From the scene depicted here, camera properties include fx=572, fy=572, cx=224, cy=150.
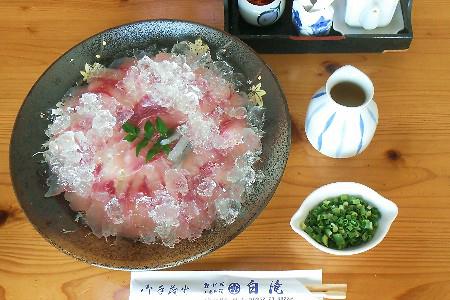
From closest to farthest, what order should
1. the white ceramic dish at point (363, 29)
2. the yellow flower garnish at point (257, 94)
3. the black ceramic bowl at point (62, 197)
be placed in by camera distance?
the black ceramic bowl at point (62, 197), the yellow flower garnish at point (257, 94), the white ceramic dish at point (363, 29)

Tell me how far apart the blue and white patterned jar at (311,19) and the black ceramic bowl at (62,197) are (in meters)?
0.16

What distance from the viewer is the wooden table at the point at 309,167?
3.78ft

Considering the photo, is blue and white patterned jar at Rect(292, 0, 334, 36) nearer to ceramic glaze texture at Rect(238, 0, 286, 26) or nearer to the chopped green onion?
ceramic glaze texture at Rect(238, 0, 286, 26)

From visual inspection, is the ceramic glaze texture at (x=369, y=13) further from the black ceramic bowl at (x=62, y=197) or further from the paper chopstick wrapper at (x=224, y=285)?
Result: the paper chopstick wrapper at (x=224, y=285)

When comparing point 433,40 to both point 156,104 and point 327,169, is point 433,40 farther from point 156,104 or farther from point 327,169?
point 156,104

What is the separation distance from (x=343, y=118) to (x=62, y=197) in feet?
1.90

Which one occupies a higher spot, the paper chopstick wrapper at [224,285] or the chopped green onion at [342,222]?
the chopped green onion at [342,222]

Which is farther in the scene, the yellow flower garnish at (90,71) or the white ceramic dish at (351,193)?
the yellow flower garnish at (90,71)

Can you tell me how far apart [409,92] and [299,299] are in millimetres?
547

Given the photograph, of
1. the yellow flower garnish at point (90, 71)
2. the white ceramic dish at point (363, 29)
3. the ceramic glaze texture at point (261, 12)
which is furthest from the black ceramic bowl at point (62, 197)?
the white ceramic dish at point (363, 29)

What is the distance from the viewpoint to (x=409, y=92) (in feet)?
4.31

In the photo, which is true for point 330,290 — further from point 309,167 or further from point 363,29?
point 363,29

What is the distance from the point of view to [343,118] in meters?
1.11

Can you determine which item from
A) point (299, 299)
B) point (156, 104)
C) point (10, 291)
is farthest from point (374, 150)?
point (10, 291)
